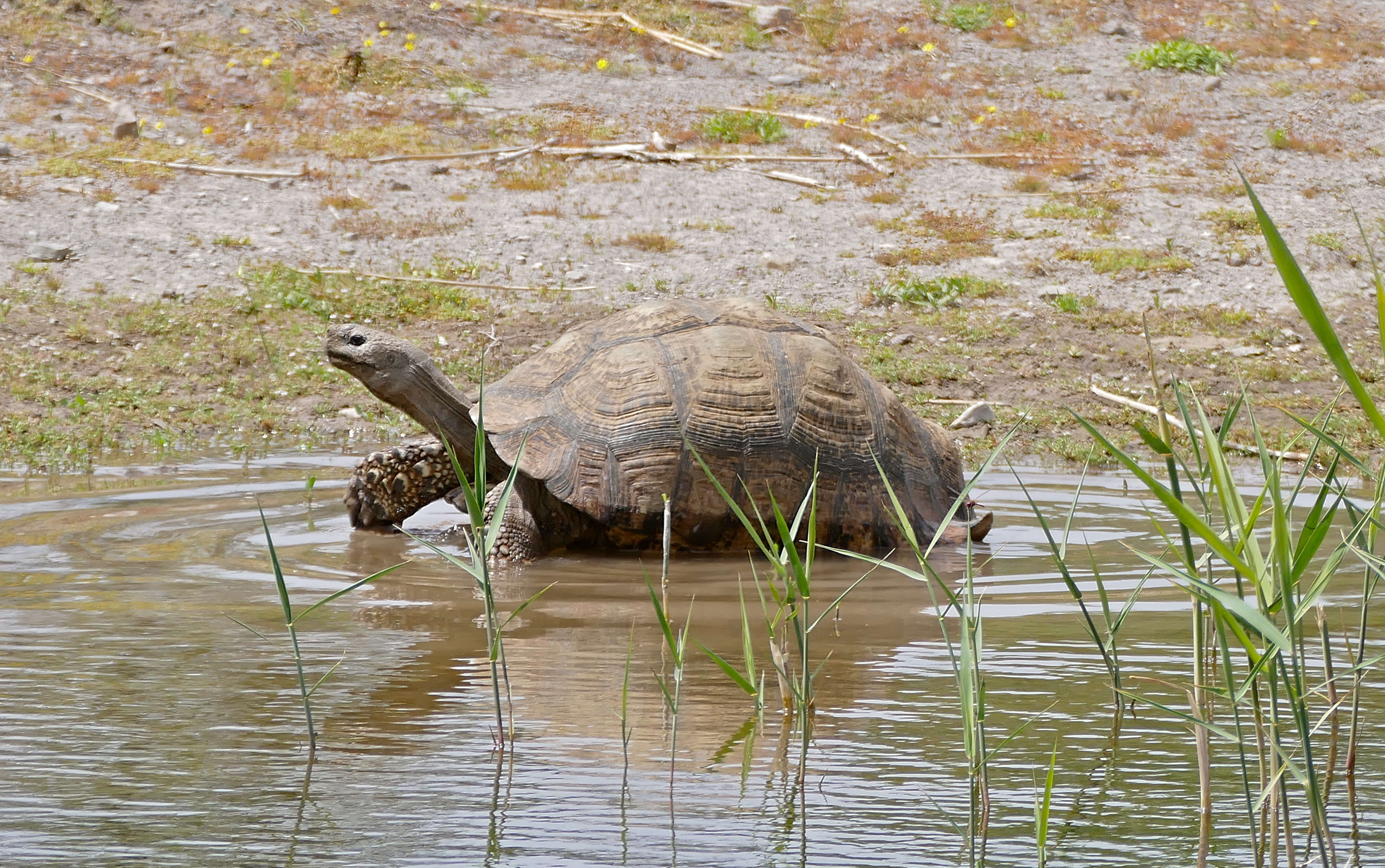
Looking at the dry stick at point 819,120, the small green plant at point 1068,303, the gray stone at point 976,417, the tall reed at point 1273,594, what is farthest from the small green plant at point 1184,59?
the tall reed at point 1273,594

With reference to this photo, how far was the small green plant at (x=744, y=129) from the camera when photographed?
1448cm

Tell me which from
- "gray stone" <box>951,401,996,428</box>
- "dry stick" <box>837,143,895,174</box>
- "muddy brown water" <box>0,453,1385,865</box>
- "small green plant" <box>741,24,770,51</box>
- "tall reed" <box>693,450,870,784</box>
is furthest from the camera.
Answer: "small green plant" <box>741,24,770,51</box>

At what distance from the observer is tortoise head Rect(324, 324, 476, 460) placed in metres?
5.86

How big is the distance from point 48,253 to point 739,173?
5.66m

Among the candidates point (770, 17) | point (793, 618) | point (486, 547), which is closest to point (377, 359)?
point (486, 547)

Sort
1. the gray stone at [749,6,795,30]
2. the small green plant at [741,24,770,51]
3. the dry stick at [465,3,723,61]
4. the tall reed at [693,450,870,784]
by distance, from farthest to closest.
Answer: the gray stone at [749,6,795,30], the small green plant at [741,24,770,51], the dry stick at [465,3,723,61], the tall reed at [693,450,870,784]

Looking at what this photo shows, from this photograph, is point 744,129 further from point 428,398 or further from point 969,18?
point 428,398

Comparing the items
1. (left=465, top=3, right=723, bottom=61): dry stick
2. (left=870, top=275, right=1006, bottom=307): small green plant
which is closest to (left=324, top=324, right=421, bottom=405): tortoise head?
(left=870, top=275, right=1006, bottom=307): small green plant

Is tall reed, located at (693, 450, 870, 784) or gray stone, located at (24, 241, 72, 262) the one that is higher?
tall reed, located at (693, 450, 870, 784)

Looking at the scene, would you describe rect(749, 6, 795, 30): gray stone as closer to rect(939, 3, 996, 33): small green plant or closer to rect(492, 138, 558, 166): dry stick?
rect(939, 3, 996, 33): small green plant

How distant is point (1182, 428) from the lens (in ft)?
27.5

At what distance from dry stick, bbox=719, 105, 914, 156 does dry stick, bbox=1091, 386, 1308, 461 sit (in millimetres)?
5818

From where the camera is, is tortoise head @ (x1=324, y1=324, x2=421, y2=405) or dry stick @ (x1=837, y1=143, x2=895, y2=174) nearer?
tortoise head @ (x1=324, y1=324, x2=421, y2=405)

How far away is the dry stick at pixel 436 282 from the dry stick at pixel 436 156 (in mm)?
2783
